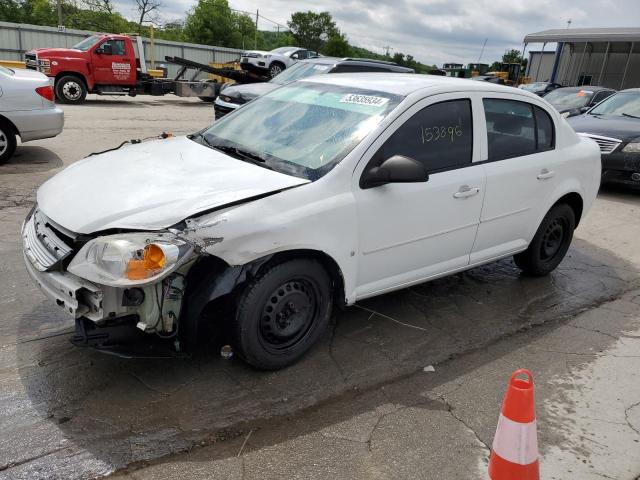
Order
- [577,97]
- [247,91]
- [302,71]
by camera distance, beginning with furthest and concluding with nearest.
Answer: [577,97]
[302,71]
[247,91]

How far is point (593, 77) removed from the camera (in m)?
32.6

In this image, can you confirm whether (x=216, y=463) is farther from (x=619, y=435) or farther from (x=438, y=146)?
(x=438, y=146)

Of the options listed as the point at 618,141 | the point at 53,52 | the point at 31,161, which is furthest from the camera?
the point at 53,52

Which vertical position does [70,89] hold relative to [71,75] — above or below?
below

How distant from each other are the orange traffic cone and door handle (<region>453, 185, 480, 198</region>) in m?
2.00

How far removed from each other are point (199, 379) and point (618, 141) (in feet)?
26.1

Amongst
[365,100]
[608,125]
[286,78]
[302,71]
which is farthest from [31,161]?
[608,125]

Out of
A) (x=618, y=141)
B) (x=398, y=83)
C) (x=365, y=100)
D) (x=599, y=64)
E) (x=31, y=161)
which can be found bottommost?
(x=31, y=161)

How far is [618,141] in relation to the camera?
28.1 ft

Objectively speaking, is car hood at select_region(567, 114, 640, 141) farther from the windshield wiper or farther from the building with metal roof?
the building with metal roof

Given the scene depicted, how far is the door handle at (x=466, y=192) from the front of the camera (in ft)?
12.7

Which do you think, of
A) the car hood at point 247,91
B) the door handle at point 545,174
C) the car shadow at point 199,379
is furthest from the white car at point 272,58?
the car shadow at point 199,379

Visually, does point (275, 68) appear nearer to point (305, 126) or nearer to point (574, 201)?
point (574, 201)

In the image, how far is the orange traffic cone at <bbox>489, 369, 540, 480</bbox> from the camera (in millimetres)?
2033
